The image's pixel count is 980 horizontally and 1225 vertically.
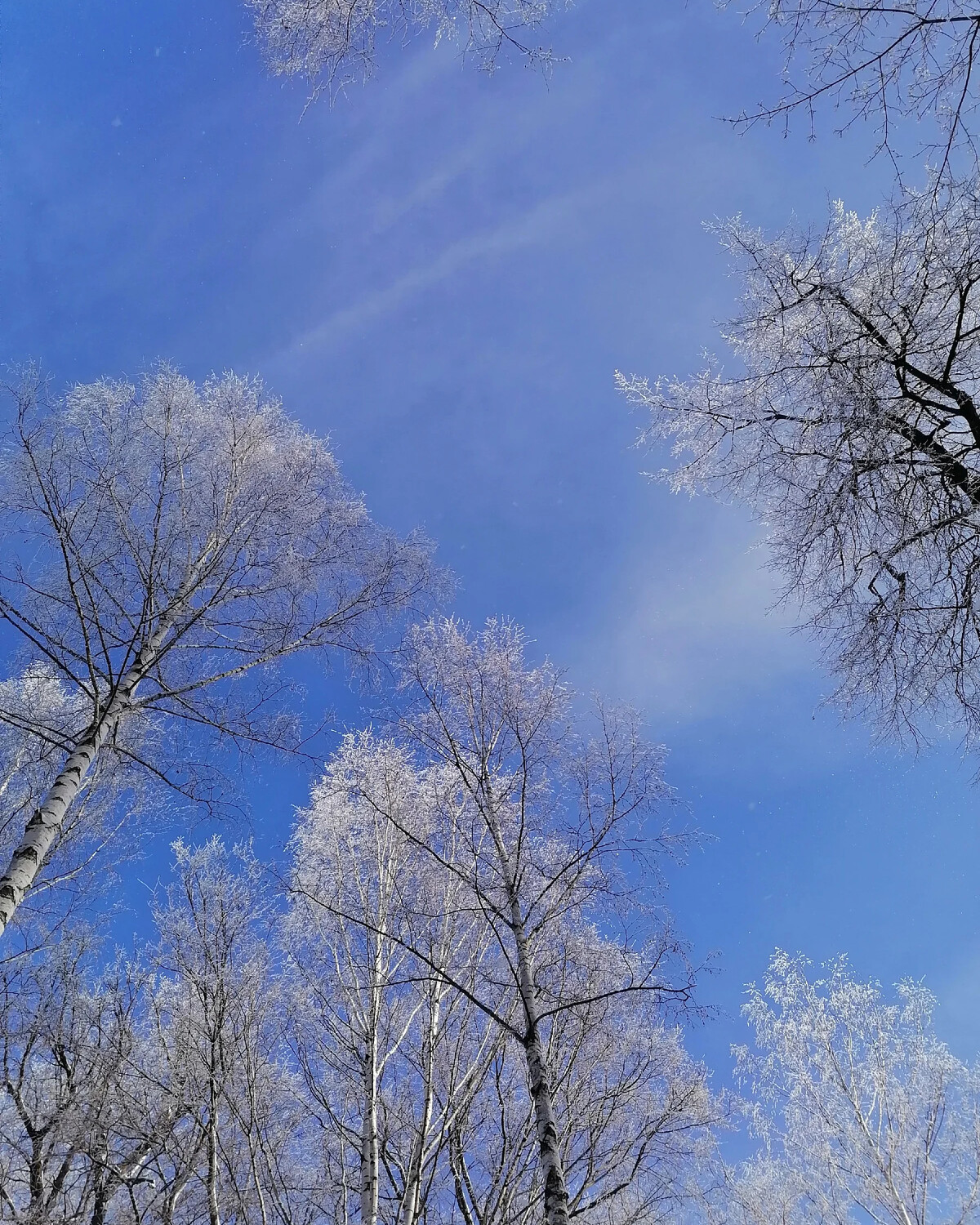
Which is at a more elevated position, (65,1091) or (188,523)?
(188,523)

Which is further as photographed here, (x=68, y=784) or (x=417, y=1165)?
(x=417, y=1165)

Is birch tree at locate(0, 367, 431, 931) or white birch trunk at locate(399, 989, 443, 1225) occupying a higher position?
birch tree at locate(0, 367, 431, 931)

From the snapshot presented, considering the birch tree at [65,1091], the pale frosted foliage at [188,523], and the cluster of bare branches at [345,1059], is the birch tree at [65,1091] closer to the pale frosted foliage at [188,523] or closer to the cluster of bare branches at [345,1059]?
the cluster of bare branches at [345,1059]

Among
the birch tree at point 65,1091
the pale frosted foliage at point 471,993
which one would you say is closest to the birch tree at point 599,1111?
the pale frosted foliage at point 471,993

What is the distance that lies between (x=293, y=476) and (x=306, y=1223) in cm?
771

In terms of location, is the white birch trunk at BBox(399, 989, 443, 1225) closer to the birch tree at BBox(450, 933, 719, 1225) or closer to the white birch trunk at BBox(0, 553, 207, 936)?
the birch tree at BBox(450, 933, 719, 1225)

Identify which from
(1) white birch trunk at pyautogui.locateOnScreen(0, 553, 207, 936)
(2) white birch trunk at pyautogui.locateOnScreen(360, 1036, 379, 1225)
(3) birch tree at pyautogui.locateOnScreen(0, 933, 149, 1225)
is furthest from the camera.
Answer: (3) birch tree at pyautogui.locateOnScreen(0, 933, 149, 1225)

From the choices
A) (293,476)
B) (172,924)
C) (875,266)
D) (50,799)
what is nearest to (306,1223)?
(172,924)

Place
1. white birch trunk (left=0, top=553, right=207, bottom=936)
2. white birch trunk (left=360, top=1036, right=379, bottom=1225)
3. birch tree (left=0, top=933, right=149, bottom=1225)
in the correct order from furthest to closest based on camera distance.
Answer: birch tree (left=0, top=933, right=149, bottom=1225)
white birch trunk (left=360, top=1036, right=379, bottom=1225)
white birch trunk (left=0, top=553, right=207, bottom=936)

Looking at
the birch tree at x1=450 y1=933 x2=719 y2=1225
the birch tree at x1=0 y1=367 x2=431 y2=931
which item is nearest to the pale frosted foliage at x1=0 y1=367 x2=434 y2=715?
the birch tree at x1=0 y1=367 x2=431 y2=931

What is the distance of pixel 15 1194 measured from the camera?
28.5 feet

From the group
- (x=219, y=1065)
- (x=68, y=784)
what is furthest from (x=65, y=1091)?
(x=68, y=784)

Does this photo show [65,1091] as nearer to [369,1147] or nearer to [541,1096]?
[369,1147]

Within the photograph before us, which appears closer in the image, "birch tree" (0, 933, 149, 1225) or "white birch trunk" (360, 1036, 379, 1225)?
"white birch trunk" (360, 1036, 379, 1225)
